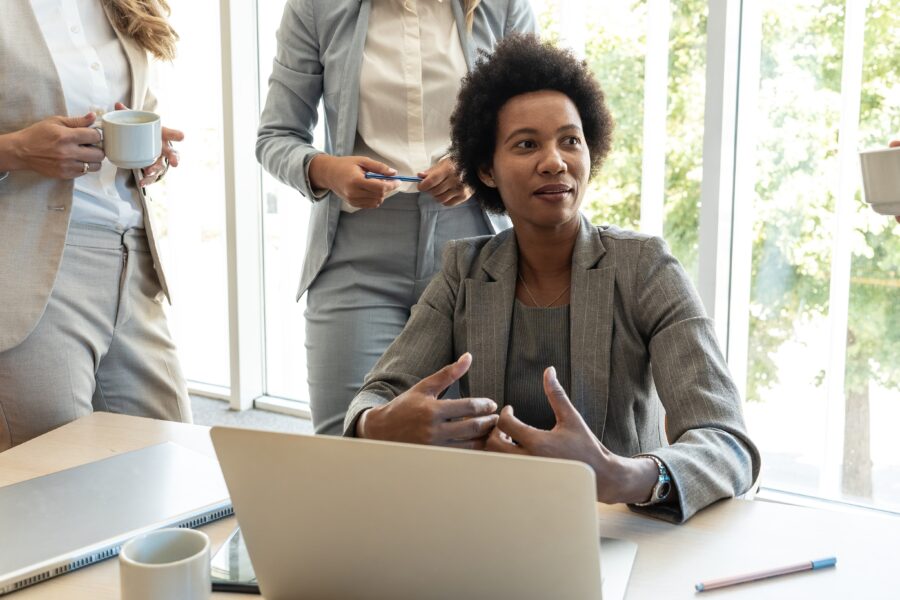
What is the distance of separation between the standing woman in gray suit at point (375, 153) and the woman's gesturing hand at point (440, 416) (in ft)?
1.90

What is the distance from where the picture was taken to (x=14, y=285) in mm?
1819

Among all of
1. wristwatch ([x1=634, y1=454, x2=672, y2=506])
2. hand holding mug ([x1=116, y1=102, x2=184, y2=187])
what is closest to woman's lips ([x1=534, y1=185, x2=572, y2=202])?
wristwatch ([x1=634, y1=454, x2=672, y2=506])

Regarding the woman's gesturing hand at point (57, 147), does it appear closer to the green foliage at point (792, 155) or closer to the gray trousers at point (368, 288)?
the gray trousers at point (368, 288)

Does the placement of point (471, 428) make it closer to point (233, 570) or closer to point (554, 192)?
point (233, 570)

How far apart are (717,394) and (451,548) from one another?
2.24 feet

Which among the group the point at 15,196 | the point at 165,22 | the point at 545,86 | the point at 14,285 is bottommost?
the point at 14,285

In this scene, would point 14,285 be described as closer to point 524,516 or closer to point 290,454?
point 290,454

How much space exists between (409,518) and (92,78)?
147 cm

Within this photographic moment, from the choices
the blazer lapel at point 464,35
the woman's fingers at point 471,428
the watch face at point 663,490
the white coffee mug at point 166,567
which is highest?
the blazer lapel at point 464,35

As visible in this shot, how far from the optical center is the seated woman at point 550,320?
1362 millimetres

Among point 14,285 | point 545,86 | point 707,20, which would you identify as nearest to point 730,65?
point 707,20

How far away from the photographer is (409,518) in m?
0.88

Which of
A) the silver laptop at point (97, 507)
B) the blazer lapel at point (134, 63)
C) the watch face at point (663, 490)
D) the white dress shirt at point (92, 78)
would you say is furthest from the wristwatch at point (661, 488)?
the blazer lapel at point (134, 63)

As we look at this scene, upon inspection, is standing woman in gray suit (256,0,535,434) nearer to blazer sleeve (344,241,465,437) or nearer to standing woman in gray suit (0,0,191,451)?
blazer sleeve (344,241,465,437)
